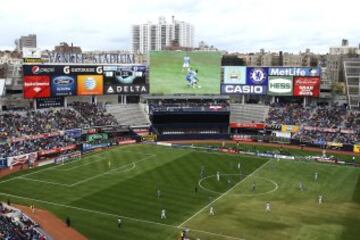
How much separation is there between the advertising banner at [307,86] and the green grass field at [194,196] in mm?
31449

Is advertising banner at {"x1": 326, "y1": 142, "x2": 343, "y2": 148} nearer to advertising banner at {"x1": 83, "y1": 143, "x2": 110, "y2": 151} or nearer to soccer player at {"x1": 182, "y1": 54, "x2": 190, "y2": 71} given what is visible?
soccer player at {"x1": 182, "y1": 54, "x2": 190, "y2": 71}

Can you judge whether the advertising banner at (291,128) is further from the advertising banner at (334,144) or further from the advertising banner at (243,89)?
the advertising banner at (243,89)

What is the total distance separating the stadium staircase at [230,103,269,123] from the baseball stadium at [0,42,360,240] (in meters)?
0.40

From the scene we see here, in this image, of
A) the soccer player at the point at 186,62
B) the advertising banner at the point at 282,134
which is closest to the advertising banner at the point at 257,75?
the advertising banner at the point at 282,134

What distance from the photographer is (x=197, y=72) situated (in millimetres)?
102750

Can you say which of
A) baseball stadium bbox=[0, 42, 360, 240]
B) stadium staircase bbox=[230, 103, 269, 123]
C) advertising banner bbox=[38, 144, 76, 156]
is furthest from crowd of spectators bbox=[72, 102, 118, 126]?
stadium staircase bbox=[230, 103, 269, 123]

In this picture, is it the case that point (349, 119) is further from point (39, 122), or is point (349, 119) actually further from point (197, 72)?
point (39, 122)

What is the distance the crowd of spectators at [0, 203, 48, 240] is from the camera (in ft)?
119

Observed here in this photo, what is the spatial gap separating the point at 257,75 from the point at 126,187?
183ft

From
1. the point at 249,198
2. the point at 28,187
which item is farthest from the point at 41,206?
the point at 249,198

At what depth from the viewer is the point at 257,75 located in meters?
104

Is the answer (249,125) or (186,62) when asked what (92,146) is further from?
(249,125)

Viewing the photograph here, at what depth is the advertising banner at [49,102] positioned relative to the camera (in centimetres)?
8994

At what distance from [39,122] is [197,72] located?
37.4 meters
